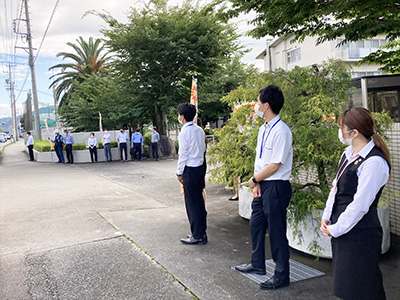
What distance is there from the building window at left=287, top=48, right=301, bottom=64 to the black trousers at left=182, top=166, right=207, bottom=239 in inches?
1470

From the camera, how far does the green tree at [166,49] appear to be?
18.0 metres

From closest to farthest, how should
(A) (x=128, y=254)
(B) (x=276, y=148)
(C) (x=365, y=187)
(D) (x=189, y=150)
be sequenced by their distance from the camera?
(C) (x=365, y=187) < (B) (x=276, y=148) < (A) (x=128, y=254) < (D) (x=189, y=150)

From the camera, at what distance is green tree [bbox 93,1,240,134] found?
17984 millimetres

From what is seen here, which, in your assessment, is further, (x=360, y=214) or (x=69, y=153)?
(x=69, y=153)

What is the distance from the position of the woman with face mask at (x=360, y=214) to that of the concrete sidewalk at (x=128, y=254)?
38.7 inches

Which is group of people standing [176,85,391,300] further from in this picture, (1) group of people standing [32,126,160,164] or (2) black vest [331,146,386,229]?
(1) group of people standing [32,126,160,164]

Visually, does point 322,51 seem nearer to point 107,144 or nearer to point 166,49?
point 166,49

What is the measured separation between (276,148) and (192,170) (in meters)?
1.66

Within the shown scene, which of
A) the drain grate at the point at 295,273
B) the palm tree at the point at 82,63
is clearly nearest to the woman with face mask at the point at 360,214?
the drain grate at the point at 295,273

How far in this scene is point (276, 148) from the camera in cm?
339

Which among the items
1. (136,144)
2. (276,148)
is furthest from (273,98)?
(136,144)

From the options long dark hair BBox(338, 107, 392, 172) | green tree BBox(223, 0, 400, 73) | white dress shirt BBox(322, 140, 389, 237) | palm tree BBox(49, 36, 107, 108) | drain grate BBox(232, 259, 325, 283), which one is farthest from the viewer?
palm tree BBox(49, 36, 107, 108)

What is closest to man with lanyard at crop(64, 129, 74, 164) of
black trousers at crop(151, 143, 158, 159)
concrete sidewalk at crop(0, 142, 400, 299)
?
black trousers at crop(151, 143, 158, 159)

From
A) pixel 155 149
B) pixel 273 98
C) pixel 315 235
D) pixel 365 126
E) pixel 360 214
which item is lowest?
pixel 315 235
